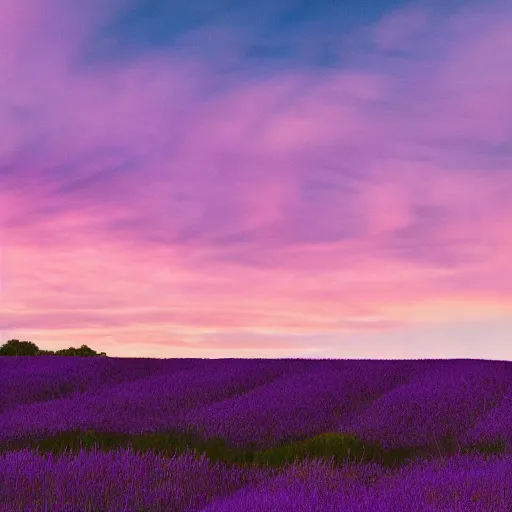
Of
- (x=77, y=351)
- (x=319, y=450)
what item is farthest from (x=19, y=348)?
(x=319, y=450)

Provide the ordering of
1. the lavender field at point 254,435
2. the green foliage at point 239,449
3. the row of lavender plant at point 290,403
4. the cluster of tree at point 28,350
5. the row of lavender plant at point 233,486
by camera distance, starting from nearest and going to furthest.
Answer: the row of lavender plant at point 233,486 → the lavender field at point 254,435 → the green foliage at point 239,449 → the row of lavender plant at point 290,403 → the cluster of tree at point 28,350

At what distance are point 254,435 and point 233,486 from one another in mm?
3315

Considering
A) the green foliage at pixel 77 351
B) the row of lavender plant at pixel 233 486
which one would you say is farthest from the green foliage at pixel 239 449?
the green foliage at pixel 77 351

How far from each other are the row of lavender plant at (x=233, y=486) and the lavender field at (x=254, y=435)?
0.05 ft

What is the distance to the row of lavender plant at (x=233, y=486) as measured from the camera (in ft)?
Answer: 14.8

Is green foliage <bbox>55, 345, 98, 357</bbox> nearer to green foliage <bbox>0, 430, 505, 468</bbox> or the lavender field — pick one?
the lavender field

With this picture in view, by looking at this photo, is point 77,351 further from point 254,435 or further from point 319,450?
point 319,450

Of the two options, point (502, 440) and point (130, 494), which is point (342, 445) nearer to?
point (502, 440)

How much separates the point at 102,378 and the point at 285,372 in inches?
132

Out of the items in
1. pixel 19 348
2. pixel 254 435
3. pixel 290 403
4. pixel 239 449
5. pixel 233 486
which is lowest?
pixel 233 486

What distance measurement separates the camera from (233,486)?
19.8ft

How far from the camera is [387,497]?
4629 millimetres

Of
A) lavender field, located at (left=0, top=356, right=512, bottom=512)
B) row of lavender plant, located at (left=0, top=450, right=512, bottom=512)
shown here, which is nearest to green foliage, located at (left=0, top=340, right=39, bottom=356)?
lavender field, located at (left=0, top=356, right=512, bottom=512)

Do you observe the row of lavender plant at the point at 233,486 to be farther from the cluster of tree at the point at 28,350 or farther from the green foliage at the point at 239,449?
the cluster of tree at the point at 28,350
